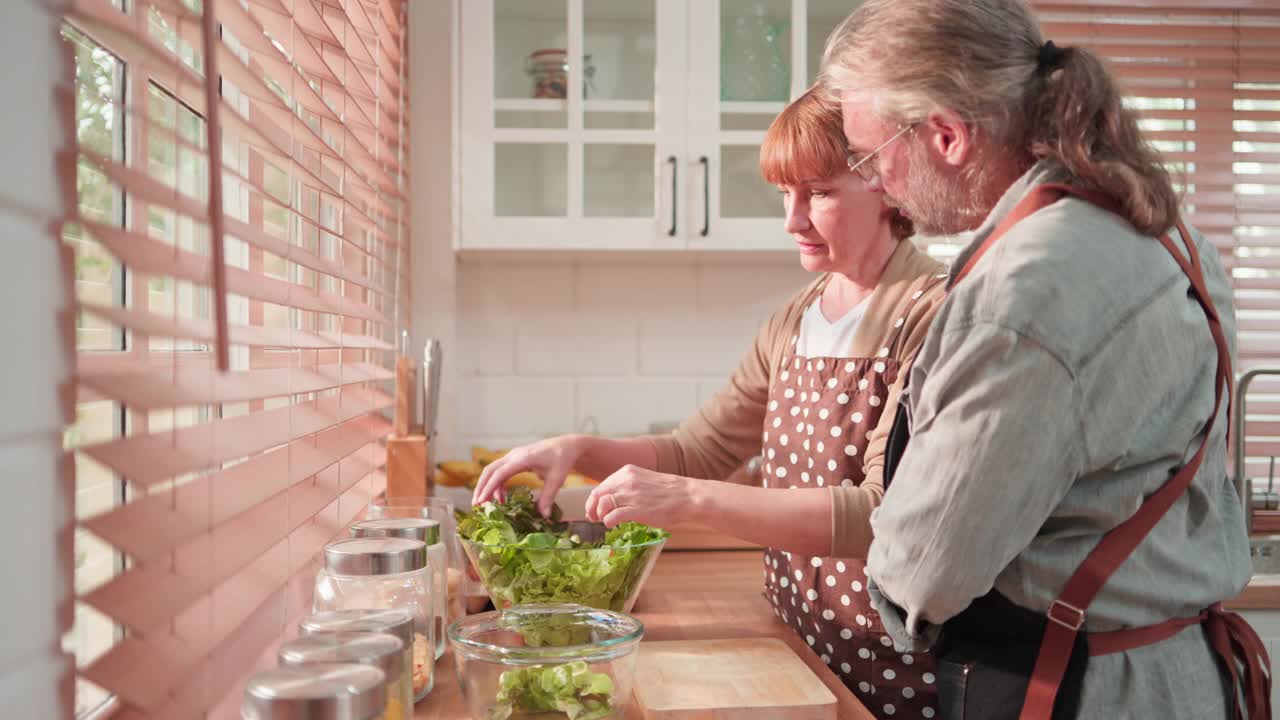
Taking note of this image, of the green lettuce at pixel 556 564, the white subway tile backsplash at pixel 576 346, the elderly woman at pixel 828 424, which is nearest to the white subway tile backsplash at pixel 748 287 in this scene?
the white subway tile backsplash at pixel 576 346

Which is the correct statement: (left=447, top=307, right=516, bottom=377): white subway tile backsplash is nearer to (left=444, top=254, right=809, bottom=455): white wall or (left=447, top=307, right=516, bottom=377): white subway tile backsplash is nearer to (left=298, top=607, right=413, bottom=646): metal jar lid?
(left=444, top=254, right=809, bottom=455): white wall

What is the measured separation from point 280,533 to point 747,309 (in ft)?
6.02

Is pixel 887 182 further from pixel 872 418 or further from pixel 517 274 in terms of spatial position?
pixel 517 274

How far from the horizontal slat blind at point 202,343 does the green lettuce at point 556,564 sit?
0.21 m

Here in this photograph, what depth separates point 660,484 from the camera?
1197 millimetres

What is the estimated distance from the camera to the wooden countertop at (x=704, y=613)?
3.42 ft

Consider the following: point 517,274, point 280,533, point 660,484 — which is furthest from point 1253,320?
point 280,533

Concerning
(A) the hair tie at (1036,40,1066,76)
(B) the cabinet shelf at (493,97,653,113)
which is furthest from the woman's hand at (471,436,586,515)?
(B) the cabinet shelf at (493,97,653,113)

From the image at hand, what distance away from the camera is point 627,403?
2650 mm

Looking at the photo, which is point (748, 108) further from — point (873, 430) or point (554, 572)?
point (554, 572)

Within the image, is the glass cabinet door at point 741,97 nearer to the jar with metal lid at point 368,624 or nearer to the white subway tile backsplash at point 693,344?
the white subway tile backsplash at point 693,344

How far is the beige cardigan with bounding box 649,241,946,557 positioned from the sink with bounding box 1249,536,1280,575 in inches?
52.1

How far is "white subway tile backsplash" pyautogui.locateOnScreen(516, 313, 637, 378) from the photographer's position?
2.62 metres

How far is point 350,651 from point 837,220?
3.31ft
